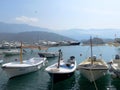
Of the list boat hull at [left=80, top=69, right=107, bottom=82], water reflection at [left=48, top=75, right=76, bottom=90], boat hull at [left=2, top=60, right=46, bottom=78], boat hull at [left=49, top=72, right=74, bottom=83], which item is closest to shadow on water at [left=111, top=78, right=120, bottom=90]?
boat hull at [left=80, top=69, right=107, bottom=82]

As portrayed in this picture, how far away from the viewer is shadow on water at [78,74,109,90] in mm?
24031

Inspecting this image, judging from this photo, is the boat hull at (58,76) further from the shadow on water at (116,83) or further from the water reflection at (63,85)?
the shadow on water at (116,83)

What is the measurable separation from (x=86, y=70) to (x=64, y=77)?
2414 mm

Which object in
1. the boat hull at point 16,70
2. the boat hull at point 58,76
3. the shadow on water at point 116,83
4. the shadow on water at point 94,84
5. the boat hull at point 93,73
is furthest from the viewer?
the boat hull at point 16,70

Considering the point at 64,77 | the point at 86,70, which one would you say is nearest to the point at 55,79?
the point at 64,77

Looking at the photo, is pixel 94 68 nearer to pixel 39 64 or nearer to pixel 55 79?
pixel 55 79

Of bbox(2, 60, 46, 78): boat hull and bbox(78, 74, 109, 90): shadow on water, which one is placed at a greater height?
bbox(2, 60, 46, 78): boat hull

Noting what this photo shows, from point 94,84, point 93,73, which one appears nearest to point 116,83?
point 94,84

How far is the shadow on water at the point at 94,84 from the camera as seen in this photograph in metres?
24.0

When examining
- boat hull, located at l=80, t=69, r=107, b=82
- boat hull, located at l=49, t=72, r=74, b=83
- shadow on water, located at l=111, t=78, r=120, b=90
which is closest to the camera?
shadow on water, located at l=111, t=78, r=120, b=90

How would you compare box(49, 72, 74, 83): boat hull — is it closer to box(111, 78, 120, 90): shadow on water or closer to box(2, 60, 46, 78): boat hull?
box(111, 78, 120, 90): shadow on water

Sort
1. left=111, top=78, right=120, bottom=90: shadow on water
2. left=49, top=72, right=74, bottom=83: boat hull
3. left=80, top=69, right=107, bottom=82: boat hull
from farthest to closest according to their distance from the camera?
left=80, top=69, right=107, bottom=82: boat hull < left=49, top=72, right=74, bottom=83: boat hull < left=111, top=78, right=120, bottom=90: shadow on water

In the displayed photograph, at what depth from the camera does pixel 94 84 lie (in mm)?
24875

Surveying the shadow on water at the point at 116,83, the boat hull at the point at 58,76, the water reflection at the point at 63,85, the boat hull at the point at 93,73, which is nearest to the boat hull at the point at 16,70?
the water reflection at the point at 63,85
